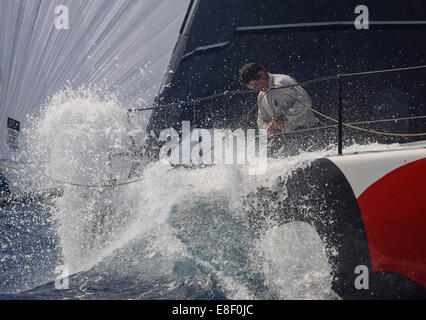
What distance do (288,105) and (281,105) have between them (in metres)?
0.04

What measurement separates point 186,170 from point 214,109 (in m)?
2.21

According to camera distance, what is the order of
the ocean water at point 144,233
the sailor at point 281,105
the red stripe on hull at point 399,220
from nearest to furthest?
the red stripe on hull at point 399,220
the ocean water at point 144,233
the sailor at point 281,105

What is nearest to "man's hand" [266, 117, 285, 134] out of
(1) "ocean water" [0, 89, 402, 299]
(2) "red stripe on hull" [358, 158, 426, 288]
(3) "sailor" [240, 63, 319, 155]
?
(3) "sailor" [240, 63, 319, 155]

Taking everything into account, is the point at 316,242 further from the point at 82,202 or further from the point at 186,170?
the point at 82,202

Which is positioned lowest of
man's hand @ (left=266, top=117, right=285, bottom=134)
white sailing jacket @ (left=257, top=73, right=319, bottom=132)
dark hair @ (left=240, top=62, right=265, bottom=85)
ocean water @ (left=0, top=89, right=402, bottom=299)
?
ocean water @ (left=0, top=89, right=402, bottom=299)

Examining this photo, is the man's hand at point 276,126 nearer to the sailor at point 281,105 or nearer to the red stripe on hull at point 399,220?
the sailor at point 281,105

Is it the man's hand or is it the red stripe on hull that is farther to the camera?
the man's hand

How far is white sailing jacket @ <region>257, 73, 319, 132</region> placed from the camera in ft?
8.09

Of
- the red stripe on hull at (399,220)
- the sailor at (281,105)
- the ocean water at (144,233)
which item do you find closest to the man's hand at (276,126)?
the sailor at (281,105)

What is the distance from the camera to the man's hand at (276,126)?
96.2 inches

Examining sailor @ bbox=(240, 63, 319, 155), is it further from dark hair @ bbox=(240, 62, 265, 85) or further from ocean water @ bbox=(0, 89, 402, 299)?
ocean water @ bbox=(0, 89, 402, 299)

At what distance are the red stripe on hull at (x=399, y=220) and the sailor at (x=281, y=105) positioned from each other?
31.4 inches
